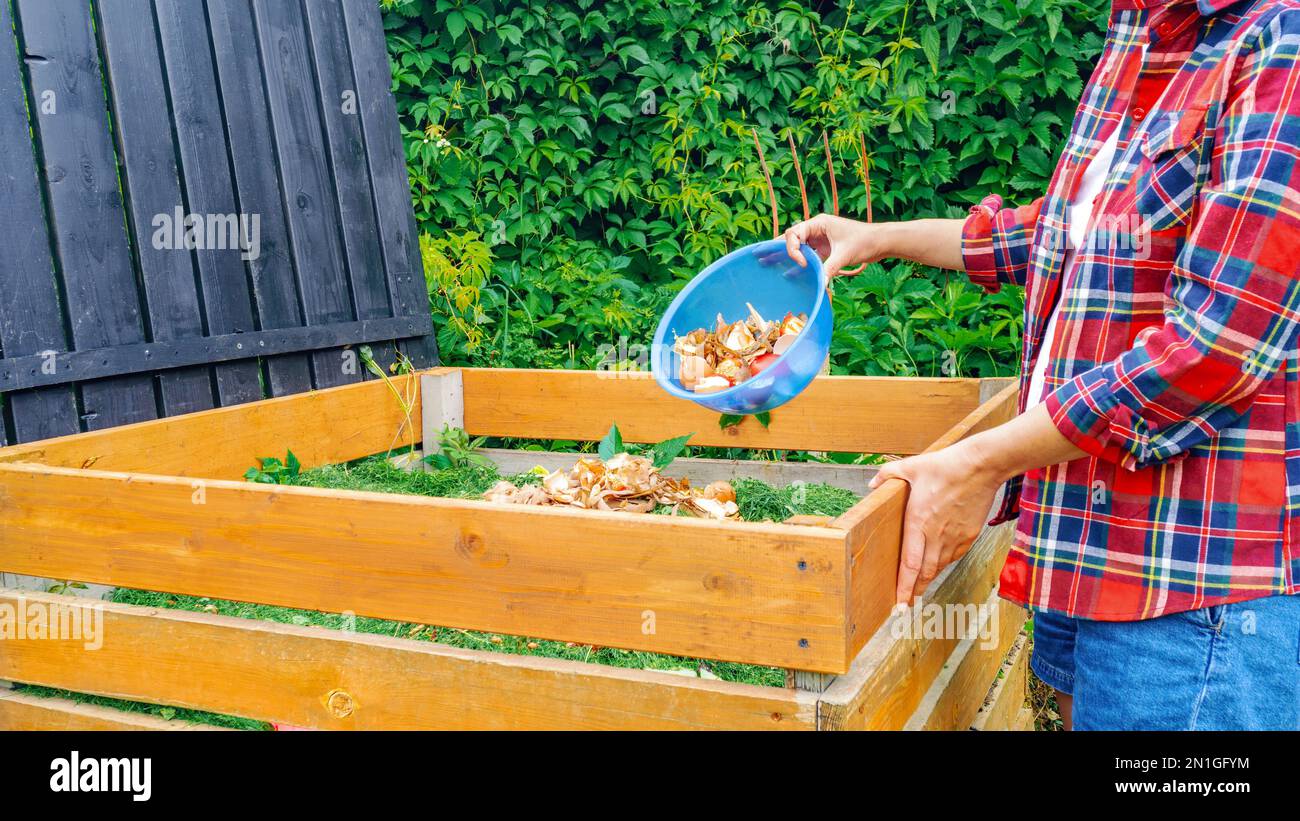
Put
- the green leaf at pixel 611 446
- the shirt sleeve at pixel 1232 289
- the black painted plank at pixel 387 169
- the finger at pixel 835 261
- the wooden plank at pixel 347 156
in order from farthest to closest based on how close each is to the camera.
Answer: the black painted plank at pixel 387 169 → the wooden plank at pixel 347 156 → the green leaf at pixel 611 446 → the finger at pixel 835 261 → the shirt sleeve at pixel 1232 289

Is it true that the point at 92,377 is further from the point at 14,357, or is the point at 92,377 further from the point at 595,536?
the point at 595,536

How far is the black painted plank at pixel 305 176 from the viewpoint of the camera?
104 inches

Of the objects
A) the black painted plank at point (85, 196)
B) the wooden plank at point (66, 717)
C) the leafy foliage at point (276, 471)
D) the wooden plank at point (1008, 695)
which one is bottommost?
the wooden plank at point (1008, 695)

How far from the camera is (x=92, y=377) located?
211cm

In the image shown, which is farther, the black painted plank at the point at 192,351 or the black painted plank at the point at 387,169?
the black painted plank at the point at 387,169

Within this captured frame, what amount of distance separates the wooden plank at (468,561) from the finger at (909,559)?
0.80ft

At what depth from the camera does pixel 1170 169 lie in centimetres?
113

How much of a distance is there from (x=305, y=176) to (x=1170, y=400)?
2.32 metres

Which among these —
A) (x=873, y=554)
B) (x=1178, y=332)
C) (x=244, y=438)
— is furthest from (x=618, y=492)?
(x=1178, y=332)

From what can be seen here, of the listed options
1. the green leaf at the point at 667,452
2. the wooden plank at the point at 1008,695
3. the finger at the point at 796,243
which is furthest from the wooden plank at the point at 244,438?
the wooden plank at the point at 1008,695

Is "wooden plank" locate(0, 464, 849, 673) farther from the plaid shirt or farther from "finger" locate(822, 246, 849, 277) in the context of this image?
"finger" locate(822, 246, 849, 277)

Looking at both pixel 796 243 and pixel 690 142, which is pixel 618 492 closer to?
pixel 796 243

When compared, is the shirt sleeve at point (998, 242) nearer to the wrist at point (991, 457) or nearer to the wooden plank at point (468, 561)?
the wrist at point (991, 457)

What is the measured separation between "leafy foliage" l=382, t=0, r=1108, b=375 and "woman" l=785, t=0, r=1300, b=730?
2129 millimetres
